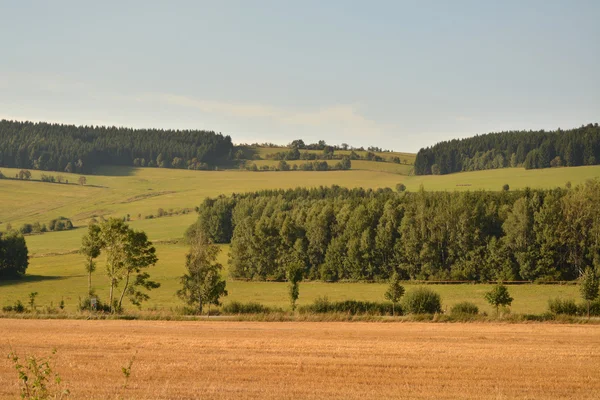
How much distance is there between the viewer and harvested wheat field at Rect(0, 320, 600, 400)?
74.8 feet

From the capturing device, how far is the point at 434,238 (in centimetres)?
10206

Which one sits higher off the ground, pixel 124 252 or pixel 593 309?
pixel 124 252

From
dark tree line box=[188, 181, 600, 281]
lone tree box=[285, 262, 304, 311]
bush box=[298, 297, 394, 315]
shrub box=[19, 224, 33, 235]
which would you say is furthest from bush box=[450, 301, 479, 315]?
shrub box=[19, 224, 33, 235]

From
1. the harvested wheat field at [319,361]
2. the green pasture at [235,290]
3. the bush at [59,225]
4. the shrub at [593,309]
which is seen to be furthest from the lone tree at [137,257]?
the bush at [59,225]

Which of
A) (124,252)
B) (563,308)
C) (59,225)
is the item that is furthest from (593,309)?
(59,225)

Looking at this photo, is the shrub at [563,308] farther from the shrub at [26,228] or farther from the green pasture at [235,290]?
the shrub at [26,228]

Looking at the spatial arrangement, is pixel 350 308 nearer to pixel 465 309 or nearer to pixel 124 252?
pixel 465 309

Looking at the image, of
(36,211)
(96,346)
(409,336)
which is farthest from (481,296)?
(36,211)

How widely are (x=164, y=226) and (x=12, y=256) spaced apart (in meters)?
46.4

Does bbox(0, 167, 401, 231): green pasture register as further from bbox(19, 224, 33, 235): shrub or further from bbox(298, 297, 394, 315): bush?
bbox(298, 297, 394, 315): bush

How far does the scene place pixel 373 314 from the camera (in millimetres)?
54844

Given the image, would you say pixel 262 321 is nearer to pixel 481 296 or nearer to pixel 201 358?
pixel 201 358

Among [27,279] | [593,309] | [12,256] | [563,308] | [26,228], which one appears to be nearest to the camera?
[563,308]

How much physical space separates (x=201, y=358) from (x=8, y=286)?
75604mm
